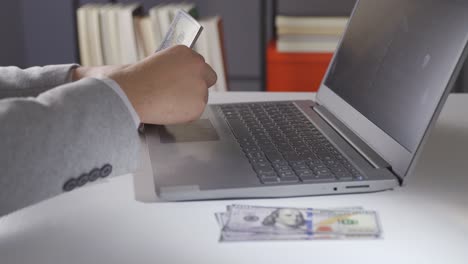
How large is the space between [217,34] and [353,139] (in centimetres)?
131

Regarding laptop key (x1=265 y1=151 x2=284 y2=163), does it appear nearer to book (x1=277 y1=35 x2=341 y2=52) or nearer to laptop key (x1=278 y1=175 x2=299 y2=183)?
laptop key (x1=278 y1=175 x2=299 y2=183)

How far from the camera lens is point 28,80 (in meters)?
0.99

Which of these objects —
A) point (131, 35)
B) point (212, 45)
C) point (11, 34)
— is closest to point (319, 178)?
point (212, 45)

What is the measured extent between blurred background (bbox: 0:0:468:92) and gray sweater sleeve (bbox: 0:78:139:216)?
1437 millimetres

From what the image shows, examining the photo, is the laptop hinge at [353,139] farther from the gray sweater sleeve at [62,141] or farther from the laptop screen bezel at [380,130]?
the gray sweater sleeve at [62,141]

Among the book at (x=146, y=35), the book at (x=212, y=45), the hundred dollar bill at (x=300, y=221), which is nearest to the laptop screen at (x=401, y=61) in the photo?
the hundred dollar bill at (x=300, y=221)

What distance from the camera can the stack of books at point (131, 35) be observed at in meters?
2.18

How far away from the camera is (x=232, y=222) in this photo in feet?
2.24

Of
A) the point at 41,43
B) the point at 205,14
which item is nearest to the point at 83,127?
the point at 205,14

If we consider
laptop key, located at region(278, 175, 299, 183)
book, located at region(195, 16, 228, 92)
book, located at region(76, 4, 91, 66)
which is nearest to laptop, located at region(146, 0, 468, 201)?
laptop key, located at region(278, 175, 299, 183)

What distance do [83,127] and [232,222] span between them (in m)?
0.18

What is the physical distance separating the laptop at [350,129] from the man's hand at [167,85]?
50mm

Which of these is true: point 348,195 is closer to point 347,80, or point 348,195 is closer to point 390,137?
point 390,137

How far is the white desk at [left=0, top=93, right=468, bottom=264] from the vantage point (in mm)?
628
